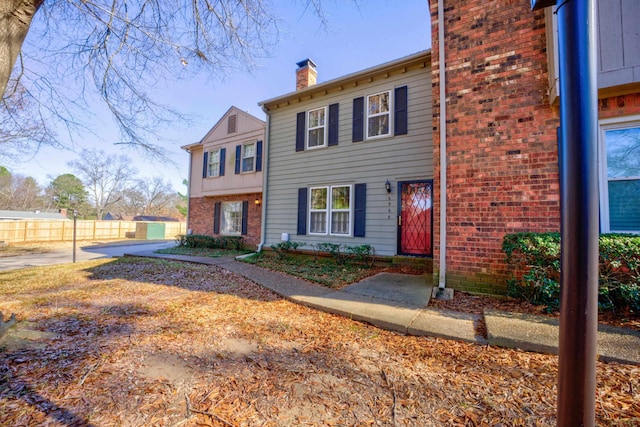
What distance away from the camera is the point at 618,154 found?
3.91 m

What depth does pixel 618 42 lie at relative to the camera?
365 cm

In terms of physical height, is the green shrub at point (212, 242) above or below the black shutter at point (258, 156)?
below

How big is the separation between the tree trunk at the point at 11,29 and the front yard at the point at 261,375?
7.26 feet

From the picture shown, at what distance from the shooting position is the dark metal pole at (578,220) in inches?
37.3

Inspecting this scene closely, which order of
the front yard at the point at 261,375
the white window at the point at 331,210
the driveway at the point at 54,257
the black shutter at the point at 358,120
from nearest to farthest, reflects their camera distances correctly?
the front yard at the point at 261,375 → the black shutter at the point at 358,120 → the white window at the point at 331,210 → the driveway at the point at 54,257

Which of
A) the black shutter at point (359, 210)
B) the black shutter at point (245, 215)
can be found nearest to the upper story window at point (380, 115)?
the black shutter at point (359, 210)

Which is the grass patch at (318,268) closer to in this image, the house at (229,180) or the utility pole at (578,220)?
the house at (229,180)

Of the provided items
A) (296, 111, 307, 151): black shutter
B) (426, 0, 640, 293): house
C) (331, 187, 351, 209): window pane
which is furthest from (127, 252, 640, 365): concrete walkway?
(296, 111, 307, 151): black shutter

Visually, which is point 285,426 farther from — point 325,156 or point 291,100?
point 291,100

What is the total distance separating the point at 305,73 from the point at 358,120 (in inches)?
127

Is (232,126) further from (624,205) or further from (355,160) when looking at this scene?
(624,205)

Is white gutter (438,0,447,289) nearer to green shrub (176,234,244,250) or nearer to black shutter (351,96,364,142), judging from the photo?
black shutter (351,96,364,142)

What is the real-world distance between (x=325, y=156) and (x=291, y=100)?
245 cm

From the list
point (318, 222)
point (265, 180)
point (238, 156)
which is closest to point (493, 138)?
point (318, 222)
